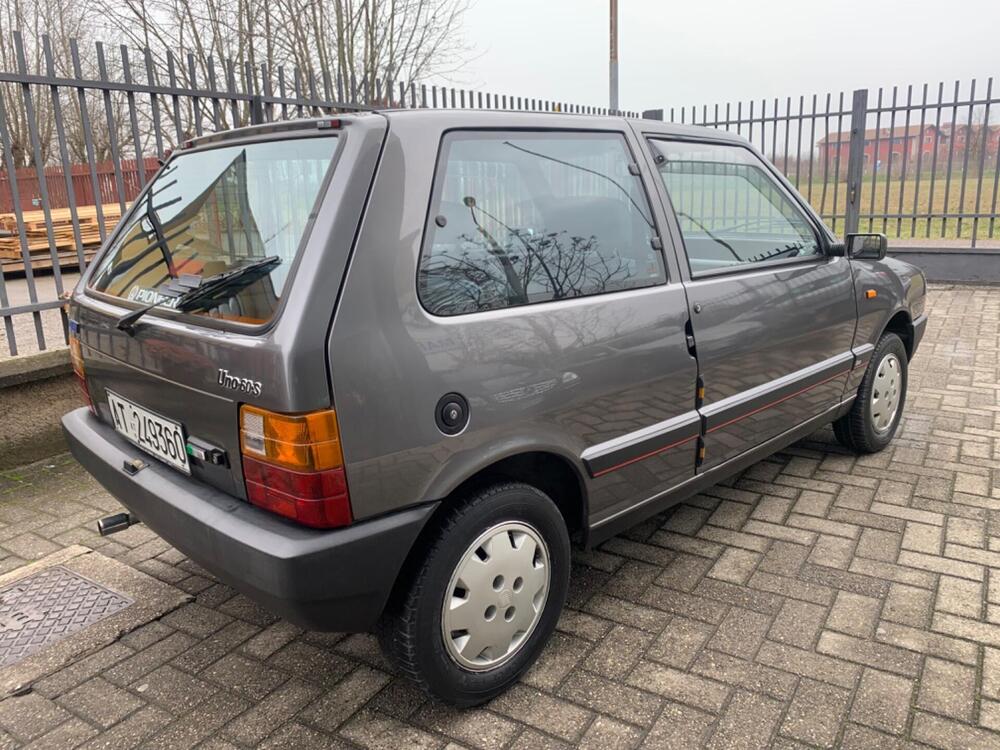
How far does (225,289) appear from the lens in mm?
2113

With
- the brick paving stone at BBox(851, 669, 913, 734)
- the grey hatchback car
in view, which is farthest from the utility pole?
the brick paving stone at BBox(851, 669, 913, 734)

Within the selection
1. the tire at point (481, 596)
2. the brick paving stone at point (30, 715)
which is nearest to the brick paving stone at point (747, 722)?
the tire at point (481, 596)

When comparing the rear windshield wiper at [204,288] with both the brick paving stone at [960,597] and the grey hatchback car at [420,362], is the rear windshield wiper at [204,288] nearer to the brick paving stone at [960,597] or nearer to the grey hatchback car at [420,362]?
the grey hatchback car at [420,362]

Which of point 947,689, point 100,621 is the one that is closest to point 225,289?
point 100,621

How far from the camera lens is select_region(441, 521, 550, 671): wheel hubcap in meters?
2.16

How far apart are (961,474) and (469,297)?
10.5 ft

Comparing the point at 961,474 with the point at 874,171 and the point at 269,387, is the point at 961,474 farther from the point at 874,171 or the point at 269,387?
the point at 874,171

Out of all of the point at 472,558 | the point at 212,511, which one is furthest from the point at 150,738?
the point at 472,558

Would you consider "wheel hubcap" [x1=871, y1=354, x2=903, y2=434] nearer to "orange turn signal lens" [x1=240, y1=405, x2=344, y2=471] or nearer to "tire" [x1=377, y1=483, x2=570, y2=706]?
"tire" [x1=377, y1=483, x2=570, y2=706]

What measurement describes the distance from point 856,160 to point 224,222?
10.5 metres

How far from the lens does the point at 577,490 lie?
101 inches

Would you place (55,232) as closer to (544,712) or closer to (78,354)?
(78,354)

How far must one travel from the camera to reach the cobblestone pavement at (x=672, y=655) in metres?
2.17

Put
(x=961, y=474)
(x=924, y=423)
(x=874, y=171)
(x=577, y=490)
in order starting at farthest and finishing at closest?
(x=874, y=171) → (x=924, y=423) → (x=961, y=474) → (x=577, y=490)
